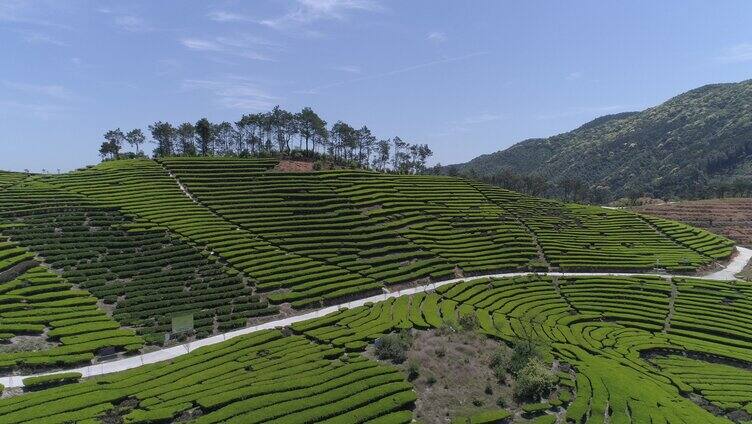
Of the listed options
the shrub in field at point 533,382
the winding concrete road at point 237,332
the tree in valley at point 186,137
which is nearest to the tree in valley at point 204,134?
the tree in valley at point 186,137

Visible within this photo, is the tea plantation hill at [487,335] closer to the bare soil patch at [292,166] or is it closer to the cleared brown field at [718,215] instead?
the bare soil patch at [292,166]

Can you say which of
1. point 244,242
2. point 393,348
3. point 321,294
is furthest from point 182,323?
point 244,242

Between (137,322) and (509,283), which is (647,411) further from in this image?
(137,322)

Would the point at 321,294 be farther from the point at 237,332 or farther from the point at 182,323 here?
the point at 182,323

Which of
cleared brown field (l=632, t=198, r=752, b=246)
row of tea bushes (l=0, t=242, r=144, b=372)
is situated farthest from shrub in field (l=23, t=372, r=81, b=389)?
cleared brown field (l=632, t=198, r=752, b=246)

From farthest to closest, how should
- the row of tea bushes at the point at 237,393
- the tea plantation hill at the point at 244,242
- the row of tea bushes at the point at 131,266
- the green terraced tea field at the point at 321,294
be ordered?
the row of tea bushes at the point at 131,266
the tea plantation hill at the point at 244,242
the green terraced tea field at the point at 321,294
the row of tea bushes at the point at 237,393

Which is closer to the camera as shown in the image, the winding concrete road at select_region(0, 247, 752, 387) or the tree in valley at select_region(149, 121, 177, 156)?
the winding concrete road at select_region(0, 247, 752, 387)

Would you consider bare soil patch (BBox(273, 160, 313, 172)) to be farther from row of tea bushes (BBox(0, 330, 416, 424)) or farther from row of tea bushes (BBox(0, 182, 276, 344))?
row of tea bushes (BBox(0, 330, 416, 424))
